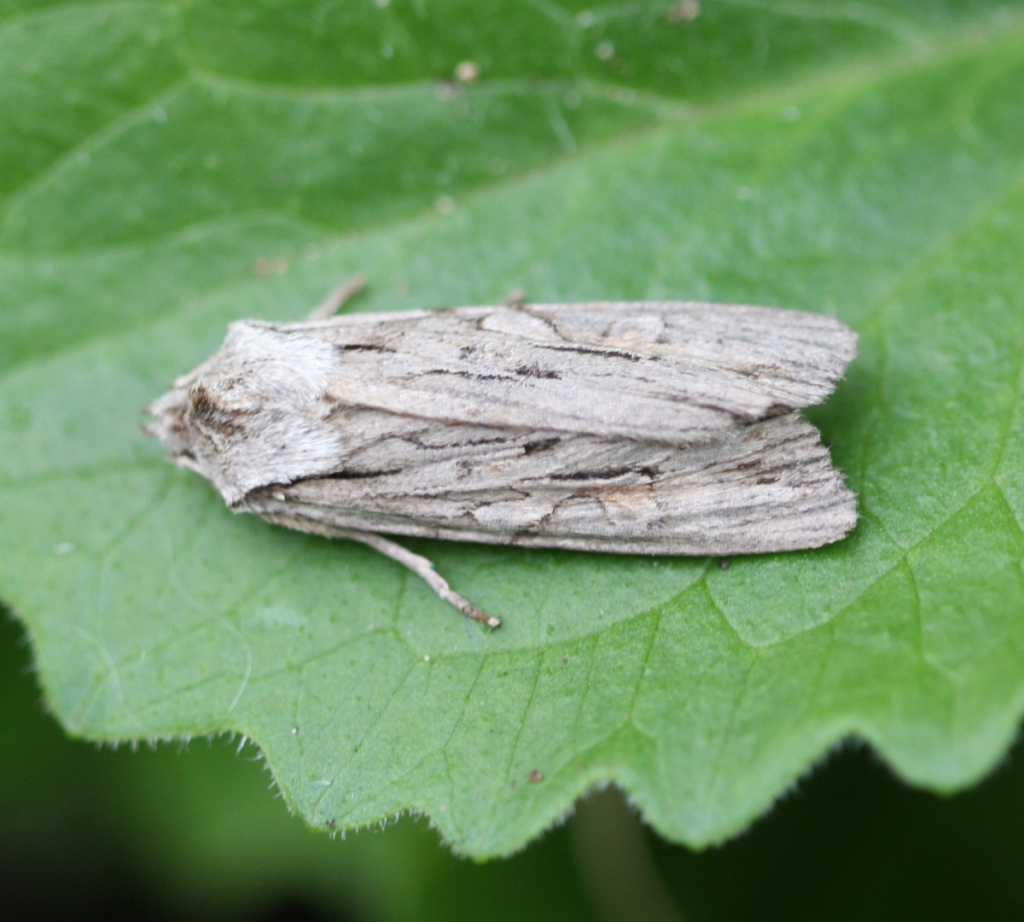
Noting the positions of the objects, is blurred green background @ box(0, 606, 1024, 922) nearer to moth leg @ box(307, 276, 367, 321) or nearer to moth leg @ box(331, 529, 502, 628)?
moth leg @ box(331, 529, 502, 628)

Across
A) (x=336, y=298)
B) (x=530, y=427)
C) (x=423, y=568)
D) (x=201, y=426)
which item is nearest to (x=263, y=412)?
(x=201, y=426)

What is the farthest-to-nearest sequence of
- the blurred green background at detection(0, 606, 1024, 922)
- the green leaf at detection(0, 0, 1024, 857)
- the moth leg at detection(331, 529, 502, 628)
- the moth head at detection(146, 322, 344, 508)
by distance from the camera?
1. the blurred green background at detection(0, 606, 1024, 922)
2. the moth head at detection(146, 322, 344, 508)
3. the moth leg at detection(331, 529, 502, 628)
4. the green leaf at detection(0, 0, 1024, 857)

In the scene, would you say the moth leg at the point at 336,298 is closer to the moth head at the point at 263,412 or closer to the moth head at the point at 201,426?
the moth head at the point at 263,412

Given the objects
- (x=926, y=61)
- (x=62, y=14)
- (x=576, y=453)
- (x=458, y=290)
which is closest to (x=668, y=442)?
(x=576, y=453)

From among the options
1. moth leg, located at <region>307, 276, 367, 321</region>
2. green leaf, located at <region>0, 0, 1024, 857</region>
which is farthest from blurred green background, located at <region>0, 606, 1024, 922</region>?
moth leg, located at <region>307, 276, 367, 321</region>

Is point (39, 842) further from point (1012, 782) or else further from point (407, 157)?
point (1012, 782)

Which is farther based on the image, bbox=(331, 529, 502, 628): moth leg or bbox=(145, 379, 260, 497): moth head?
bbox=(145, 379, 260, 497): moth head

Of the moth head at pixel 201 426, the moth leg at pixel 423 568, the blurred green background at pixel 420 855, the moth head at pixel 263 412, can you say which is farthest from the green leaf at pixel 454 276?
the blurred green background at pixel 420 855
